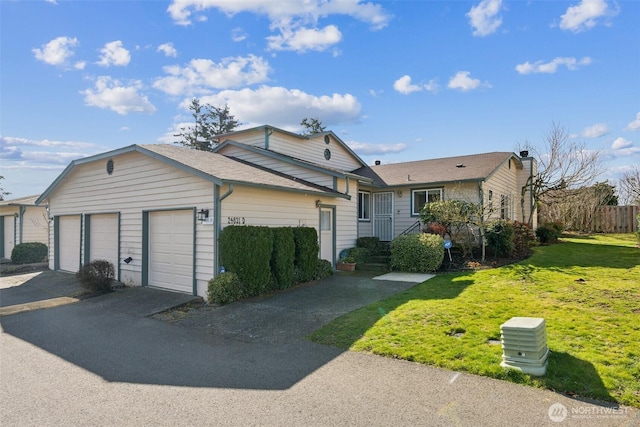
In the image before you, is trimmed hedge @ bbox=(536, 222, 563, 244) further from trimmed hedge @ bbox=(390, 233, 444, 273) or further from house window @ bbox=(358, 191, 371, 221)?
trimmed hedge @ bbox=(390, 233, 444, 273)

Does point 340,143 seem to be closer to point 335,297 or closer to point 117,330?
point 335,297

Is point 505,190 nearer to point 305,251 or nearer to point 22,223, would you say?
point 305,251

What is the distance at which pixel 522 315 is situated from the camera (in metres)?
6.36

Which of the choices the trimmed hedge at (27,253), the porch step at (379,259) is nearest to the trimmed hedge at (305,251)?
the porch step at (379,259)

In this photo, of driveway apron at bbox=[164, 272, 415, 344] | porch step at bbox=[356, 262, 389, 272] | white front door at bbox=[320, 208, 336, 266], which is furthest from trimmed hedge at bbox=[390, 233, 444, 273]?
white front door at bbox=[320, 208, 336, 266]

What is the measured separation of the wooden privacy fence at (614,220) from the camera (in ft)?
78.3

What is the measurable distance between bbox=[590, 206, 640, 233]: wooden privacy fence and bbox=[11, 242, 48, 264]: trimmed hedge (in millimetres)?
33174

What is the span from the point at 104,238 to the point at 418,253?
10.6 meters

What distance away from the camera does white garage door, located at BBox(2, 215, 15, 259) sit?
20641mm

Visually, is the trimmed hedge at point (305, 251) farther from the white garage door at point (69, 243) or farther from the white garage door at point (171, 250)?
the white garage door at point (69, 243)

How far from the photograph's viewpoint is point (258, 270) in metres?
9.01

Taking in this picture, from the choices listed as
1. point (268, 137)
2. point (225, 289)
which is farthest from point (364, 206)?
point (225, 289)

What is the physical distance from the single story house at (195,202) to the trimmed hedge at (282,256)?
0.81 meters

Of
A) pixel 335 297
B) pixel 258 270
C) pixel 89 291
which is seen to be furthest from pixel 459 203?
pixel 89 291
